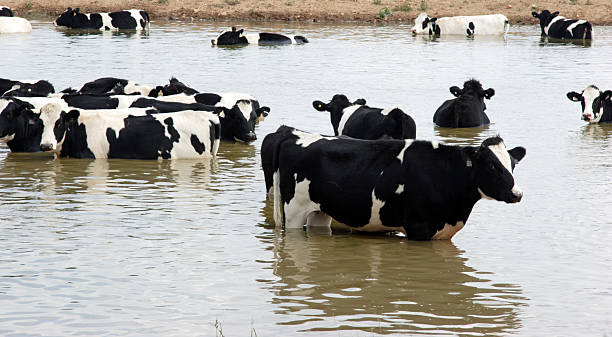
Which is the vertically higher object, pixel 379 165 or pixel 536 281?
pixel 379 165

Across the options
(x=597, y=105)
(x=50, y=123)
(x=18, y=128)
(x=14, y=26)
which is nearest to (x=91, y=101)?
(x=18, y=128)

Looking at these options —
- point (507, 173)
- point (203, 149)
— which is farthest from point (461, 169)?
point (203, 149)

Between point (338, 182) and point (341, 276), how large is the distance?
1251 mm

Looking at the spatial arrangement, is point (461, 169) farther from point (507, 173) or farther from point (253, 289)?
point (253, 289)

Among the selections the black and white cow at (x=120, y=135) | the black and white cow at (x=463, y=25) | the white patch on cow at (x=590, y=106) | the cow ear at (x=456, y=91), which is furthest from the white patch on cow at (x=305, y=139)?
the black and white cow at (x=463, y=25)

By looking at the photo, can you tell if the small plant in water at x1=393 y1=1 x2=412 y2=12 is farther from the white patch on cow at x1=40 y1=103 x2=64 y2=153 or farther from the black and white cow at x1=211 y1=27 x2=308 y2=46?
the white patch on cow at x1=40 y1=103 x2=64 y2=153

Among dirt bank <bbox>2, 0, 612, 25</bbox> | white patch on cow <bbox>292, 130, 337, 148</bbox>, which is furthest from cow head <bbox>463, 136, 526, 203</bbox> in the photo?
dirt bank <bbox>2, 0, 612, 25</bbox>

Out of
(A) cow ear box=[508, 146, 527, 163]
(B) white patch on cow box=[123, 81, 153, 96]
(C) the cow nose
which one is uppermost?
(A) cow ear box=[508, 146, 527, 163]

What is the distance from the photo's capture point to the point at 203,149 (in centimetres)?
1476

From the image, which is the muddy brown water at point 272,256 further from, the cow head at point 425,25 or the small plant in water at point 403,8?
the small plant in water at point 403,8

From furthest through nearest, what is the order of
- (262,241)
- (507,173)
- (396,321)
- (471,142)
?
(471,142) < (262,241) < (507,173) < (396,321)

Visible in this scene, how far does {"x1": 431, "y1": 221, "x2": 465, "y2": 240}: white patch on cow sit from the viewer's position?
30.8 ft

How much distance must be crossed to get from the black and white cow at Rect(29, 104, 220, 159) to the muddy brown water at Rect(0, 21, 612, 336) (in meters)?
0.23

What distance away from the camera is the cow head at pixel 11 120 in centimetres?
1505
